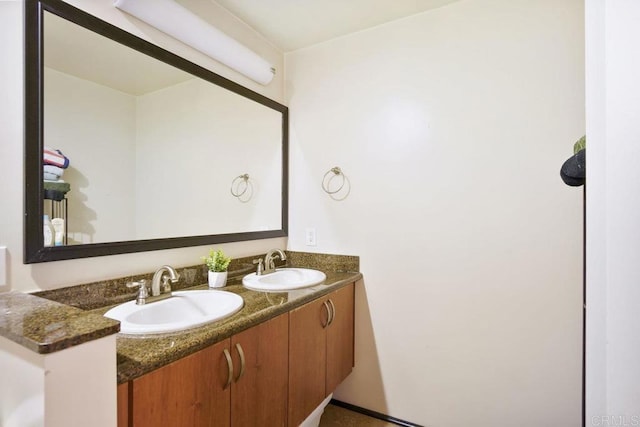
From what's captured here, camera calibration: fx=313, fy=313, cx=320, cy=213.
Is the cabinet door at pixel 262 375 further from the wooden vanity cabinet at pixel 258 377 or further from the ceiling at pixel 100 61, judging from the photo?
the ceiling at pixel 100 61

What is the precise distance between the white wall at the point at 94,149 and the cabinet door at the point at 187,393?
0.67 meters

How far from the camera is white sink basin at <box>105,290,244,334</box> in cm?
98

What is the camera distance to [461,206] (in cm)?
173

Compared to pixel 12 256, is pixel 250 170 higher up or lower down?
higher up

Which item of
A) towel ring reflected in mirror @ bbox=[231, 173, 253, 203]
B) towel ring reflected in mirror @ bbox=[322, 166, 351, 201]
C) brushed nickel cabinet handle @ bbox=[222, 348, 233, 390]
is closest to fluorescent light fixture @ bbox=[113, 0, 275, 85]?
towel ring reflected in mirror @ bbox=[231, 173, 253, 203]

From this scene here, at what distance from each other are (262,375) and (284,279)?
2.63 ft

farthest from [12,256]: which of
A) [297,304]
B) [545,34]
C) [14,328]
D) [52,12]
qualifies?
[545,34]

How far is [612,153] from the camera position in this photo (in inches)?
20.5

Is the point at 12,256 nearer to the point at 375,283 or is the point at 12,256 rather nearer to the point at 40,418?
the point at 40,418

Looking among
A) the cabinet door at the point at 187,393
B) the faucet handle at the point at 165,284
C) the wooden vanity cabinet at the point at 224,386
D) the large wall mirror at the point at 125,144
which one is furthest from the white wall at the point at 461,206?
the cabinet door at the point at 187,393

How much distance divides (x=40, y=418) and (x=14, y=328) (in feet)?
0.64

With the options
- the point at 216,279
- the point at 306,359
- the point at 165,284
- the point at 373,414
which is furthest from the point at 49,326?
the point at 373,414

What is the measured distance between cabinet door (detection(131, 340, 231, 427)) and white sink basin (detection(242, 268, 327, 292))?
1.73ft

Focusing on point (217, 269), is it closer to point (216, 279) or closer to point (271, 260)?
point (216, 279)
